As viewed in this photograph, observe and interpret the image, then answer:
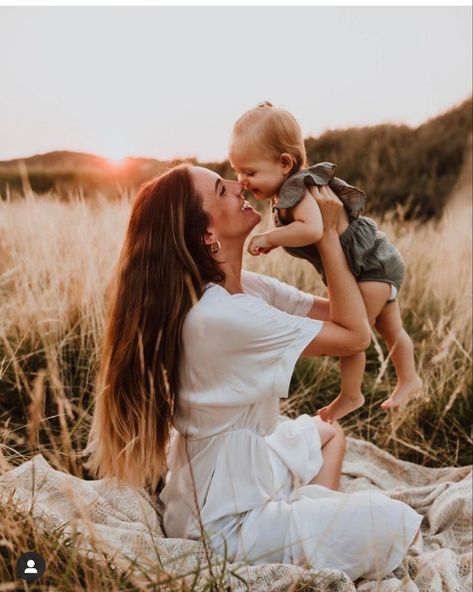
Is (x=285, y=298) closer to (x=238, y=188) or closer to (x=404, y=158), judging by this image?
(x=238, y=188)

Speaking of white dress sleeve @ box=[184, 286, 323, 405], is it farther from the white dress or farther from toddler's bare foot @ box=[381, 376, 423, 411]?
toddler's bare foot @ box=[381, 376, 423, 411]

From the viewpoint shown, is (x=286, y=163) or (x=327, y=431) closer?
(x=286, y=163)

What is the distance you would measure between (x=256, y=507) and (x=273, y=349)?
0.58 m

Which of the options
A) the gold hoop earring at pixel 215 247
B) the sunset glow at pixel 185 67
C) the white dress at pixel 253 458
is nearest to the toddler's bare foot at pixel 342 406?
the white dress at pixel 253 458

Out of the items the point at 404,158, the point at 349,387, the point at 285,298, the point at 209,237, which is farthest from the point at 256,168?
Result: the point at 404,158

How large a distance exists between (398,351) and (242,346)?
898 mm

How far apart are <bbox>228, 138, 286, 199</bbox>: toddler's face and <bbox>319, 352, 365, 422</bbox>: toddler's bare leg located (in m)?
0.73

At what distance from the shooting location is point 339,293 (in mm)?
2590

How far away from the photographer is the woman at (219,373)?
7.84ft

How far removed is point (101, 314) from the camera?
3648mm

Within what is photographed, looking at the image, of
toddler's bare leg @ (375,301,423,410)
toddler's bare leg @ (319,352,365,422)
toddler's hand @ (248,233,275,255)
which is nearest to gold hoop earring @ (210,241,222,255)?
toddler's hand @ (248,233,275,255)

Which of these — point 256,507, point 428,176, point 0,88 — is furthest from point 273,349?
point 428,176

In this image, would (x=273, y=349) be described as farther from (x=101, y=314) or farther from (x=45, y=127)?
(x=45, y=127)

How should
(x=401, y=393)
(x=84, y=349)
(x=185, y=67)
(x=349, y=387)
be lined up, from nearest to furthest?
(x=349, y=387) → (x=401, y=393) → (x=84, y=349) → (x=185, y=67)
